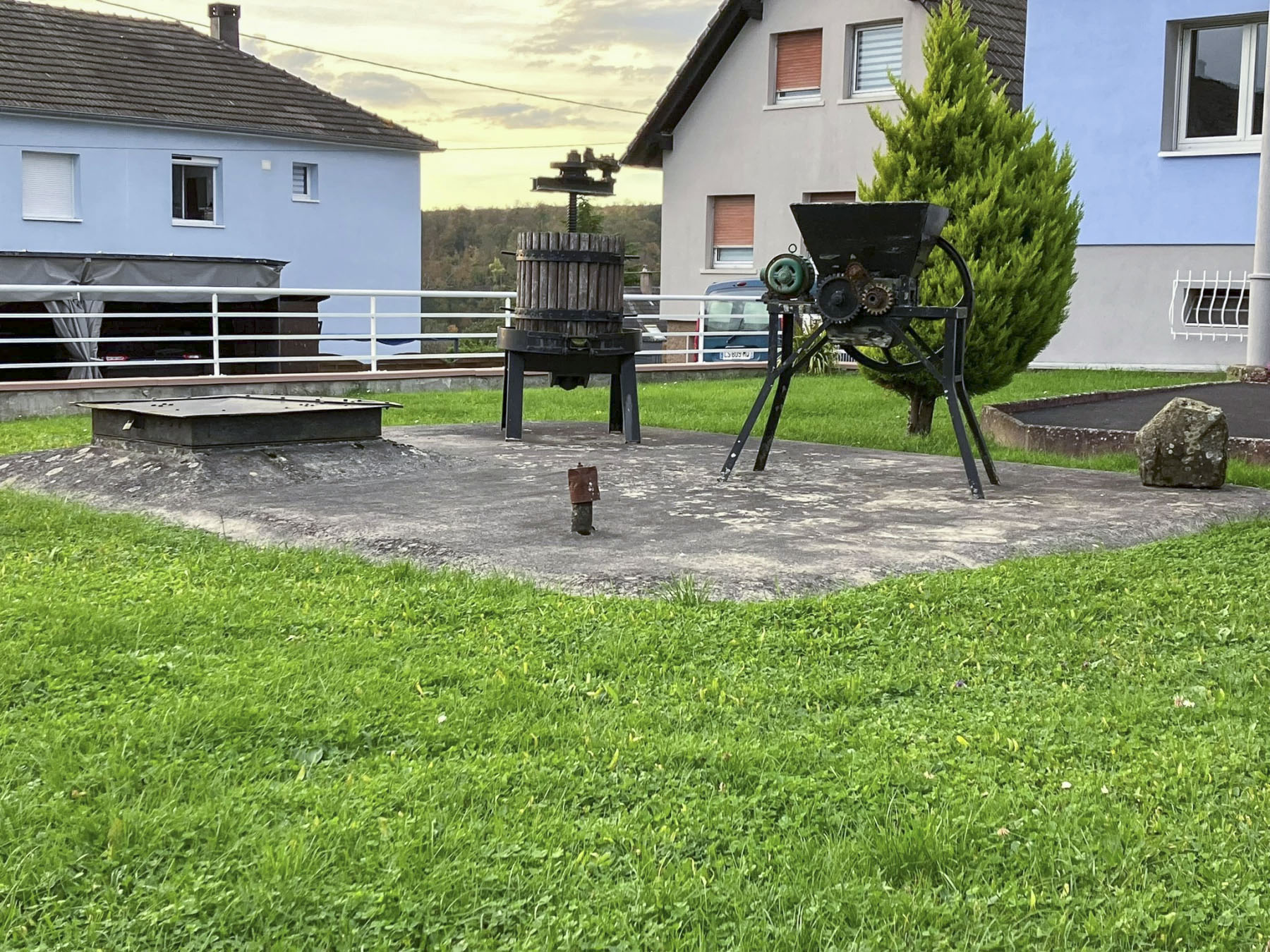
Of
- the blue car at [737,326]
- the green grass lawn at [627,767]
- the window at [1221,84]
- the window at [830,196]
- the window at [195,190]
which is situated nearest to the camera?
the green grass lawn at [627,767]

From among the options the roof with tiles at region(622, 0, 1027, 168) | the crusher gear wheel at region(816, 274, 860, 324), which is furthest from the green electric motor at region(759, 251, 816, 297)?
the roof with tiles at region(622, 0, 1027, 168)

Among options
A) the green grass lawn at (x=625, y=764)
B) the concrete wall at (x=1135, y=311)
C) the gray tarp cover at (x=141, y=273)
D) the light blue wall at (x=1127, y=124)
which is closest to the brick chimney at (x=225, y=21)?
the gray tarp cover at (x=141, y=273)

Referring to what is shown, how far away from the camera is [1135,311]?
18.1 m

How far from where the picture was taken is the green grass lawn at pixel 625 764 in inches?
101

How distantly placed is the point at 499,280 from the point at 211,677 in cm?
4047

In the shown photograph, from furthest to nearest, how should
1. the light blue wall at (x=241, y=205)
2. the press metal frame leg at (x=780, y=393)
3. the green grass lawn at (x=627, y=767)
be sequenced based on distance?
the light blue wall at (x=241, y=205)
the press metal frame leg at (x=780, y=393)
the green grass lawn at (x=627, y=767)

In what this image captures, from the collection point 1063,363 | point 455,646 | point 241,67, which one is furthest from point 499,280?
point 455,646

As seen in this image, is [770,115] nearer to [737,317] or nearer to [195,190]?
[737,317]

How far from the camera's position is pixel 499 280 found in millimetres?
43625

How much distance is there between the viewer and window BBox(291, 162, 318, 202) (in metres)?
29.1

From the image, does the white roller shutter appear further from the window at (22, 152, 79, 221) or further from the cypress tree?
the window at (22, 152, 79, 221)

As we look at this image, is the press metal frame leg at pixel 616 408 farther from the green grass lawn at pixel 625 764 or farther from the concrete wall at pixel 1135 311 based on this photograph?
the concrete wall at pixel 1135 311

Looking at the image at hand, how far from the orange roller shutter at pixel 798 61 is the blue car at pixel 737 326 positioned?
5.17 m

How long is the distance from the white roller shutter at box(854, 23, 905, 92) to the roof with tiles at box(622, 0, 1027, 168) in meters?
0.97
